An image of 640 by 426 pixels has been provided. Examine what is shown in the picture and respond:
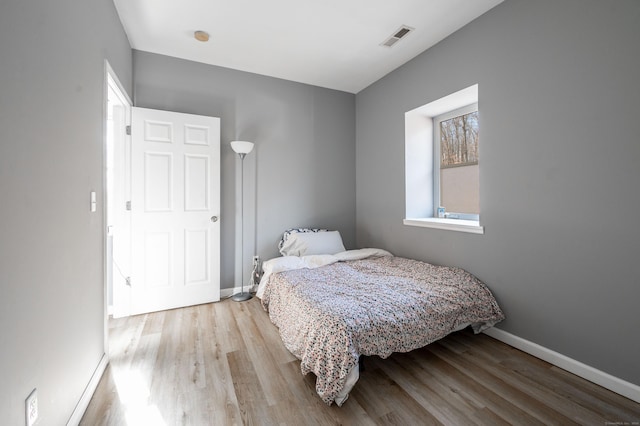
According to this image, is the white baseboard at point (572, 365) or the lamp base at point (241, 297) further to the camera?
the lamp base at point (241, 297)

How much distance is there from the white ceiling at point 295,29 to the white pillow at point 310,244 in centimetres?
198

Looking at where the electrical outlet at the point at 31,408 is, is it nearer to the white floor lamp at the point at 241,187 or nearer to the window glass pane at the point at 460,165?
the white floor lamp at the point at 241,187

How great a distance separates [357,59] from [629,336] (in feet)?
10.3

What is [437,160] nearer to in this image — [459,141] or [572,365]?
[459,141]

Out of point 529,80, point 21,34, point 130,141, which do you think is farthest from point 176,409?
point 529,80

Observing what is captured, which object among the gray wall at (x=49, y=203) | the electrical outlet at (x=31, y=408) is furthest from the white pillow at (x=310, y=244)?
the electrical outlet at (x=31, y=408)

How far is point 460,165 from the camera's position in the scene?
302 centimetres

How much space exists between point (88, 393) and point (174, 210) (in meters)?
1.74

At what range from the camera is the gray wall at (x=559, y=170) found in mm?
1655

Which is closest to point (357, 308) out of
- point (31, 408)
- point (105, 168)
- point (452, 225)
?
point (452, 225)

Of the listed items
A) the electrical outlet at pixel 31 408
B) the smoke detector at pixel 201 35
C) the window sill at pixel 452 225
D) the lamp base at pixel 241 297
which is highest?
the smoke detector at pixel 201 35

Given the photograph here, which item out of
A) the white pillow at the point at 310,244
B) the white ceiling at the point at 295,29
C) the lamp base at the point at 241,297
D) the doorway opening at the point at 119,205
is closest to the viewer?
the white ceiling at the point at 295,29

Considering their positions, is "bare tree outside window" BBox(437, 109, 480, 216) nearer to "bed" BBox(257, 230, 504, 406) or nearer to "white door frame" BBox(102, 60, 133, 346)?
"bed" BBox(257, 230, 504, 406)

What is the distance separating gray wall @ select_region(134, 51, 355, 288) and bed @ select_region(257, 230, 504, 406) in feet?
2.80
